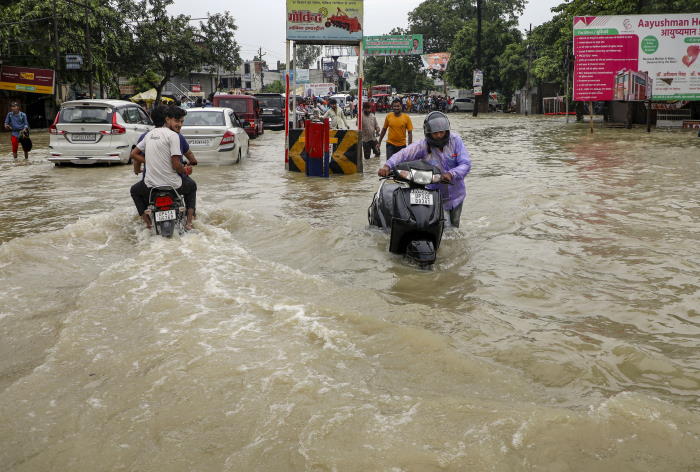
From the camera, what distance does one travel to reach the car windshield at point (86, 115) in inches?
561

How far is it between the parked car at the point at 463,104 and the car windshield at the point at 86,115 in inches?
1754

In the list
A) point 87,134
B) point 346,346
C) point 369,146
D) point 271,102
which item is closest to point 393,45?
point 271,102

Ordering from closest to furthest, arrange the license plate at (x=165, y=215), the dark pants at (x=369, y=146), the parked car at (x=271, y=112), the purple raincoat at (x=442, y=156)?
the purple raincoat at (x=442, y=156), the license plate at (x=165, y=215), the dark pants at (x=369, y=146), the parked car at (x=271, y=112)

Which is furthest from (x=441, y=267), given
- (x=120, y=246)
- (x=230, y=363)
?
(x=120, y=246)

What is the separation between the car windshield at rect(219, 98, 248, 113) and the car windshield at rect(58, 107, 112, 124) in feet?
32.6

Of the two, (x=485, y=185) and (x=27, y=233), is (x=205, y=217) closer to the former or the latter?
(x=27, y=233)

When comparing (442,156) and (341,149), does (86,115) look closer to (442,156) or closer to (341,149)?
(341,149)

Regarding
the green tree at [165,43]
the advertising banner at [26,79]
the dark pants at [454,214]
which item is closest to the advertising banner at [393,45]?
the green tree at [165,43]

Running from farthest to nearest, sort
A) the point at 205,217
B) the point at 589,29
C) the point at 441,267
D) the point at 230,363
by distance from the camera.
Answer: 1. the point at 589,29
2. the point at 205,217
3. the point at 441,267
4. the point at 230,363

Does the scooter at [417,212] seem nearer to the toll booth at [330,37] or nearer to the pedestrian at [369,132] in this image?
the toll booth at [330,37]

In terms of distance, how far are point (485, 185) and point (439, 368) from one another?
8431 mm

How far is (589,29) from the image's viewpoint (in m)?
24.3

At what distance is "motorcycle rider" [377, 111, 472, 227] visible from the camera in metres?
6.41

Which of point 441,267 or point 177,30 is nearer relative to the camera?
point 441,267
